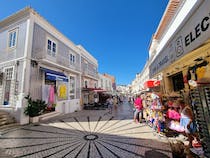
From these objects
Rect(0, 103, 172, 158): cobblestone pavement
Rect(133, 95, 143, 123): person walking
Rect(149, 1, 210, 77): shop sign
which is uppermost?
Rect(149, 1, 210, 77): shop sign

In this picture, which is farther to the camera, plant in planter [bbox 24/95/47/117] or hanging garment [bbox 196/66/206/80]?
plant in planter [bbox 24/95/47/117]

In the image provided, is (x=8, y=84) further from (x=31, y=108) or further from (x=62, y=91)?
(x=62, y=91)

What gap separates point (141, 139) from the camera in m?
4.90

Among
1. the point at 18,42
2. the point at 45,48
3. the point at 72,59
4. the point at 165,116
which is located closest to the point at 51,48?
the point at 45,48

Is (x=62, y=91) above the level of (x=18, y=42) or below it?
below

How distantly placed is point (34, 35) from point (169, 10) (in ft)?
32.9

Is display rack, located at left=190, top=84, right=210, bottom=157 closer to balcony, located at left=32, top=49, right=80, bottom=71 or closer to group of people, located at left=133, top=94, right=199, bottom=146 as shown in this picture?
group of people, located at left=133, top=94, right=199, bottom=146

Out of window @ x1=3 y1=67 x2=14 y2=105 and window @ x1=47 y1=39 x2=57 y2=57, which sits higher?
window @ x1=47 y1=39 x2=57 y2=57

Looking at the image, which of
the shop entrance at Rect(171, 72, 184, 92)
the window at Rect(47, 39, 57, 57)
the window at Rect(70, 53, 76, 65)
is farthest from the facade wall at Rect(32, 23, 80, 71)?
the shop entrance at Rect(171, 72, 184, 92)

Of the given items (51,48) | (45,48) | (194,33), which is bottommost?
(194,33)

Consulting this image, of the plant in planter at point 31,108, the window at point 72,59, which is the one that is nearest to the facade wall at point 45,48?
the window at point 72,59

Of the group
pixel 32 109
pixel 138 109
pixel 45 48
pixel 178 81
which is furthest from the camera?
pixel 45 48

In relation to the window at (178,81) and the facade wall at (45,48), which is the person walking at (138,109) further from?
the facade wall at (45,48)

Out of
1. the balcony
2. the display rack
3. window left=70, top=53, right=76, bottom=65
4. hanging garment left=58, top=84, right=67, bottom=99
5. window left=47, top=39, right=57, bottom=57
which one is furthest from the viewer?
window left=70, top=53, right=76, bottom=65
